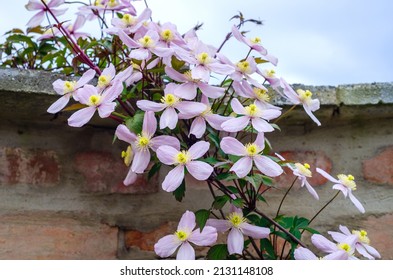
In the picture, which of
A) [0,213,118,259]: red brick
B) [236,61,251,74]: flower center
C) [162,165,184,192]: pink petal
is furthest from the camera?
[0,213,118,259]: red brick

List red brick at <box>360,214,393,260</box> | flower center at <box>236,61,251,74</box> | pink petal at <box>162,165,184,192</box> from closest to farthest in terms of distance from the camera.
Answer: pink petal at <box>162,165,184,192</box>, flower center at <box>236,61,251,74</box>, red brick at <box>360,214,393,260</box>

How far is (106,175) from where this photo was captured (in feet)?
3.59

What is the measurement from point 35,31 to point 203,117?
1.91 feet

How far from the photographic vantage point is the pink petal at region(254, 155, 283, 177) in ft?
2.62

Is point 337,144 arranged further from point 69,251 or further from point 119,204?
point 69,251

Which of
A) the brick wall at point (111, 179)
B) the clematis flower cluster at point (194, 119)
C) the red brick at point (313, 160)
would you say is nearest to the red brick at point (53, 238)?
the brick wall at point (111, 179)

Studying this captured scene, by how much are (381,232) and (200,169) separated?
567 mm

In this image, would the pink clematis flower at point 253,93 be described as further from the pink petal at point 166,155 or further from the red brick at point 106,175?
the red brick at point 106,175

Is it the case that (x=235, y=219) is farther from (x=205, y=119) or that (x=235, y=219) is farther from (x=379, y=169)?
(x=379, y=169)

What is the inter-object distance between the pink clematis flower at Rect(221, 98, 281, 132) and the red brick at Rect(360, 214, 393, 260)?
46 centimetres

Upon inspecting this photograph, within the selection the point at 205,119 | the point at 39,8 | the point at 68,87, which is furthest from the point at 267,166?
the point at 39,8

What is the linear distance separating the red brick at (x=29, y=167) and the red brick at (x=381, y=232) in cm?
70

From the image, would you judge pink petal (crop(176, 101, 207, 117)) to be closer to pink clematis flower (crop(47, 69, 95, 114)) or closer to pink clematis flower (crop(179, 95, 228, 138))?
pink clematis flower (crop(179, 95, 228, 138))

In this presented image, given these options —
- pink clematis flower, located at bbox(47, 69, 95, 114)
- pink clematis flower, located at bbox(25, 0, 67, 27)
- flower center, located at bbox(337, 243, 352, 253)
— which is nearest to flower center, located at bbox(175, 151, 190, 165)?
pink clematis flower, located at bbox(47, 69, 95, 114)
